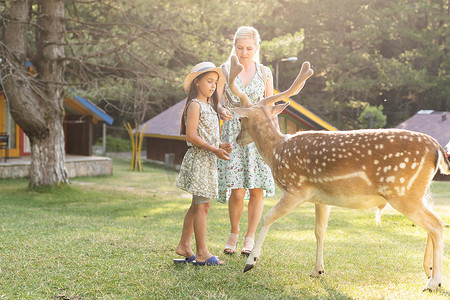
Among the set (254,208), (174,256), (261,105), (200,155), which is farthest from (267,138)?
(174,256)

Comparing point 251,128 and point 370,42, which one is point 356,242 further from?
point 370,42

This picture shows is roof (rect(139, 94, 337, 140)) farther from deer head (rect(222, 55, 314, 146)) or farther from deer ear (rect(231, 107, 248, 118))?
deer ear (rect(231, 107, 248, 118))

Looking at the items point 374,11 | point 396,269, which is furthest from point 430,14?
point 396,269

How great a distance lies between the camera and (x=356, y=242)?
19.0ft

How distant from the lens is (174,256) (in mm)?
4758

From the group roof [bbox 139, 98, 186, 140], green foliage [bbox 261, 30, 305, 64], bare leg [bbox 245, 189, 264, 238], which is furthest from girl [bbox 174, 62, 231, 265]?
roof [bbox 139, 98, 186, 140]

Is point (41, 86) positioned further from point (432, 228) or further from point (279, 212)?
point (432, 228)

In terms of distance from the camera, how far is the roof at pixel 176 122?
16.3 meters

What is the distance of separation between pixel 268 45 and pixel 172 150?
985cm

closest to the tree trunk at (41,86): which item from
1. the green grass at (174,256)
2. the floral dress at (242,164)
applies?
the green grass at (174,256)

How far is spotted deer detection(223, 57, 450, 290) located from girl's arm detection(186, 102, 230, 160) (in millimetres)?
453

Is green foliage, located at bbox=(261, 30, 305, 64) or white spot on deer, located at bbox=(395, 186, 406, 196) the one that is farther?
green foliage, located at bbox=(261, 30, 305, 64)

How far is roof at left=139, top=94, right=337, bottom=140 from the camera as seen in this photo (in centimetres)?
1634

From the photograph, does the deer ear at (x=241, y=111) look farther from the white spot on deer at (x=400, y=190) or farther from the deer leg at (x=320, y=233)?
the white spot on deer at (x=400, y=190)
